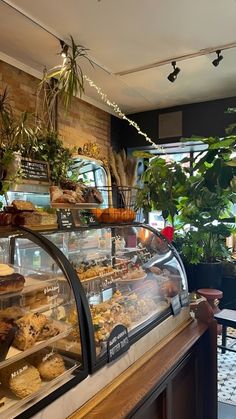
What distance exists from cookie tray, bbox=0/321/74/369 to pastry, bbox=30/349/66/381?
0.16 ft

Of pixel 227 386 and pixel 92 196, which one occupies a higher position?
pixel 92 196

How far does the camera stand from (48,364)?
123 cm

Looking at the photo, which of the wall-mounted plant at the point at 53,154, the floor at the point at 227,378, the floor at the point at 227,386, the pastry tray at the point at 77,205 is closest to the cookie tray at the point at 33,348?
the pastry tray at the point at 77,205

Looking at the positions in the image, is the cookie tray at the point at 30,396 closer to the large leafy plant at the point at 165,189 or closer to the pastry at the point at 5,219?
the pastry at the point at 5,219

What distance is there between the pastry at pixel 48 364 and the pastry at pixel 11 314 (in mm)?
169

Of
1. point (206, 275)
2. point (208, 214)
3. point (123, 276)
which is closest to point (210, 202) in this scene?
point (208, 214)

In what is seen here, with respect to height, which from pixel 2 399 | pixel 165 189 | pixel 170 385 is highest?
pixel 165 189

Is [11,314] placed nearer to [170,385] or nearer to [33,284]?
[33,284]

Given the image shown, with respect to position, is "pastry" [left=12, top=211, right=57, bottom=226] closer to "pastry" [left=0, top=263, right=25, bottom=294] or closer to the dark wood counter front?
"pastry" [left=0, top=263, right=25, bottom=294]

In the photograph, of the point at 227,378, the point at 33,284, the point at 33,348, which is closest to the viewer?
the point at 33,348

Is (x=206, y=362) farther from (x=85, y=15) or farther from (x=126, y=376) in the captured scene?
(x=85, y=15)

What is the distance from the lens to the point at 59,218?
5.52 ft

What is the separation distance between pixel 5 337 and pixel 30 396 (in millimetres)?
213

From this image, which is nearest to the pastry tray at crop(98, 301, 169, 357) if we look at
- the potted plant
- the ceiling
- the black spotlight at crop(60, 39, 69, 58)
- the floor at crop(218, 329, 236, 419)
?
the floor at crop(218, 329, 236, 419)
